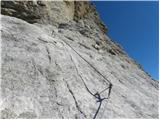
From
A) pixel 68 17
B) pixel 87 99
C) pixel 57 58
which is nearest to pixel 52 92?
pixel 87 99

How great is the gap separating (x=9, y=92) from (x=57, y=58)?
3.22 metres

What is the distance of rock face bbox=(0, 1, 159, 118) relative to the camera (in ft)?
27.7

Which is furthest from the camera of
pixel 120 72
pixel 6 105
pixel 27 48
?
pixel 120 72

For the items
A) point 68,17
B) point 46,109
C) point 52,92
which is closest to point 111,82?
point 52,92

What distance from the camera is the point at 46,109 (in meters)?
8.23

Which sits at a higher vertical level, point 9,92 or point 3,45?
point 3,45

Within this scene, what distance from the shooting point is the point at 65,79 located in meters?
10.0

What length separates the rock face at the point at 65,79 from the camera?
27.7 feet

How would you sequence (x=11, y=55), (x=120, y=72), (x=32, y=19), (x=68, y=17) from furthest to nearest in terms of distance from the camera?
1. (x=68, y=17)
2. (x=32, y=19)
3. (x=120, y=72)
4. (x=11, y=55)

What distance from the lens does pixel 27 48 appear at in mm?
11367

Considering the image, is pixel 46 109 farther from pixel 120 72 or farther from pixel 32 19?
pixel 32 19

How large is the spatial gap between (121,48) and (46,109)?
10.7m

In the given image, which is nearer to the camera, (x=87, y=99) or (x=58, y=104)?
(x=58, y=104)

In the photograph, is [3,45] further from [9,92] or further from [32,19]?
[32,19]
